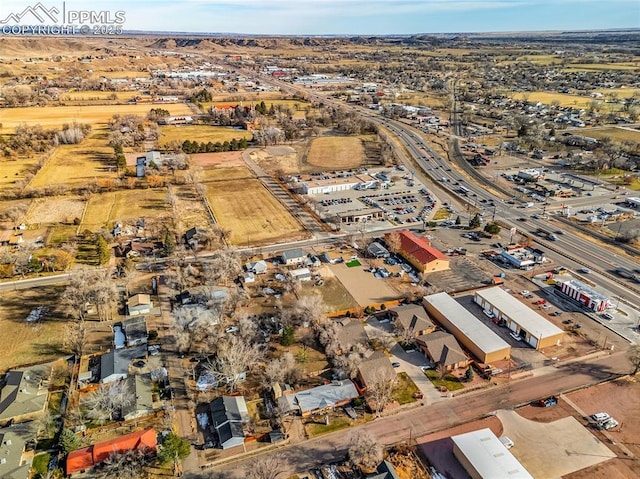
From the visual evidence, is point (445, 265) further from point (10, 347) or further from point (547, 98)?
point (547, 98)

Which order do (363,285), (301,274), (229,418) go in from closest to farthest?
(229,418), (363,285), (301,274)

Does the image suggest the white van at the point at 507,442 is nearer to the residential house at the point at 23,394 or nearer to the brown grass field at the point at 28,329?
the residential house at the point at 23,394

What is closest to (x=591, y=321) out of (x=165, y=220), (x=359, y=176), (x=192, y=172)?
(x=359, y=176)

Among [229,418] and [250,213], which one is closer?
[229,418]

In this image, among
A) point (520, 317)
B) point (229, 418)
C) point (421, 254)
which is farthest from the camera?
point (421, 254)

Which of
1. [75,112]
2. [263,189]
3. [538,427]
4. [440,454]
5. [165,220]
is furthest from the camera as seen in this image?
[75,112]

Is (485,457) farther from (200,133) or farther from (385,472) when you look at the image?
(200,133)

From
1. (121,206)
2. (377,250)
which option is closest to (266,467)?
(377,250)
